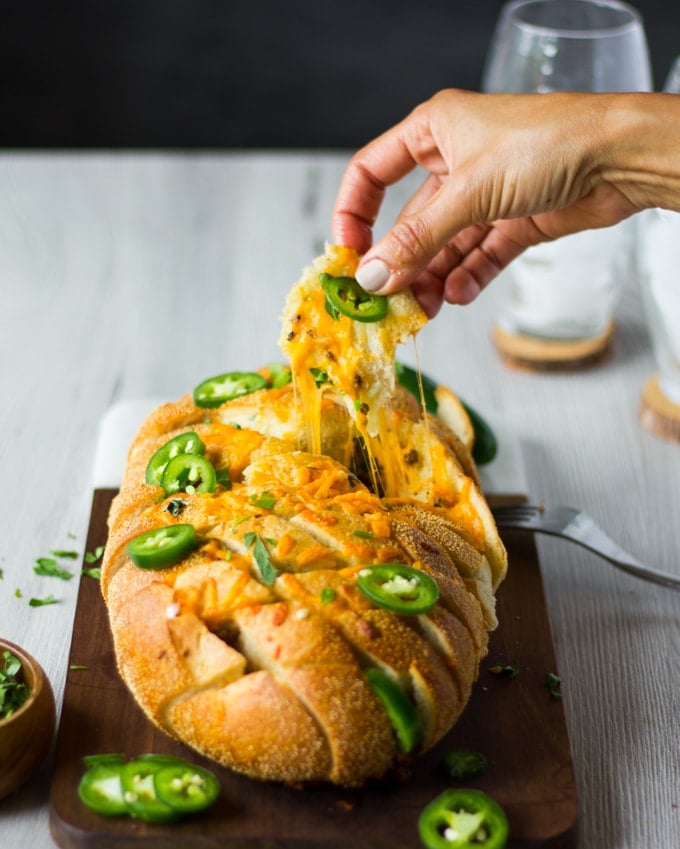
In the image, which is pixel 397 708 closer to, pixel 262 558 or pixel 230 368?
pixel 262 558

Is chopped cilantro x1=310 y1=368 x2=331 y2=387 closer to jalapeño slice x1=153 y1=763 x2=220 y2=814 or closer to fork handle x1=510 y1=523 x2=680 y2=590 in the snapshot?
fork handle x1=510 y1=523 x2=680 y2=590

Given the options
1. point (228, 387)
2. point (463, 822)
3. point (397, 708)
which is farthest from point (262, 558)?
point (228, 387)

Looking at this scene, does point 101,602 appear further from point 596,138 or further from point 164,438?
point 596,138

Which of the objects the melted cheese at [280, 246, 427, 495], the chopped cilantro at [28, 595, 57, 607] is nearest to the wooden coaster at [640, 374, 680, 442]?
the melted cheese at [280, 246, 427, 495]

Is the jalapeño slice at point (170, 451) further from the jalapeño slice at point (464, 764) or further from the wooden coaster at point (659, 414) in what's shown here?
the wooden coaster at point (659, 414)

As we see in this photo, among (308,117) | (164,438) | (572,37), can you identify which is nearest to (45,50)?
(308,117)

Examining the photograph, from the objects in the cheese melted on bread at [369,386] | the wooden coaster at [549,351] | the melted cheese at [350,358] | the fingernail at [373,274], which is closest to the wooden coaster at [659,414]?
the wooden coaster at [549,351]
